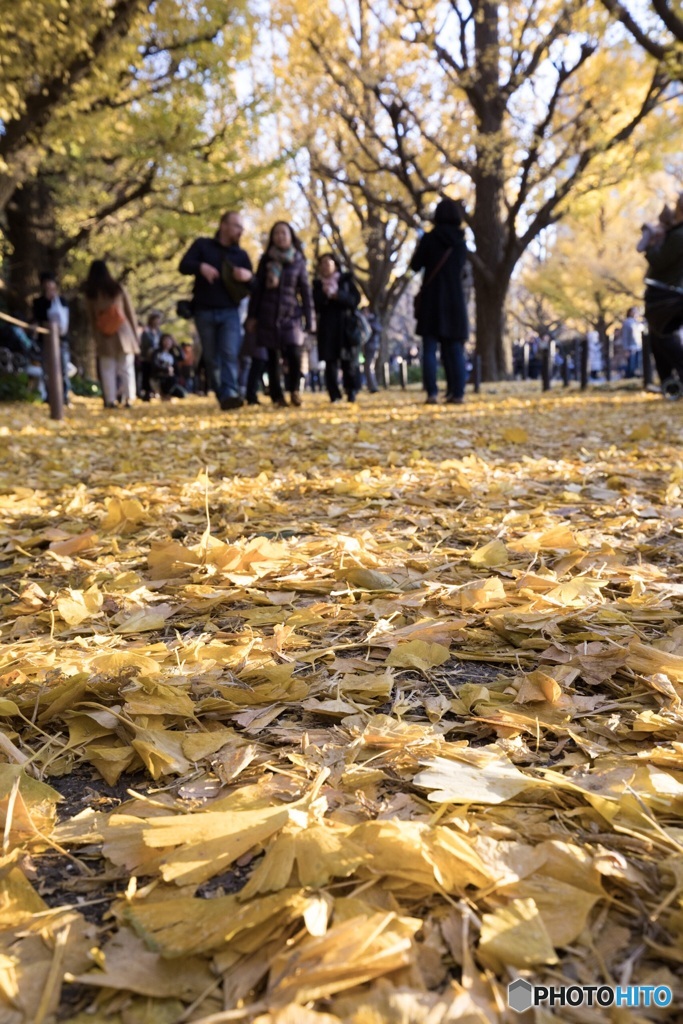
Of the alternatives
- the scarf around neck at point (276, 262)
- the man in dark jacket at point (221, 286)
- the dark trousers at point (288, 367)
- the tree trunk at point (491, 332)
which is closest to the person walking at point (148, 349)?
the tree trunk at point (491, 332)

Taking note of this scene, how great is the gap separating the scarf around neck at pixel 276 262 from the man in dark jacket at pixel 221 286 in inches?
16.5

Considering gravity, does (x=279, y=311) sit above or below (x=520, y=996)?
above

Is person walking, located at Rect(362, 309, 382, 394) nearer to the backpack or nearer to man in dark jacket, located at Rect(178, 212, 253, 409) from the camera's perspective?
the backpack

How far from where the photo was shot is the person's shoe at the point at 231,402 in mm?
9438

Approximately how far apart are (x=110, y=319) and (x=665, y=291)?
7161mm

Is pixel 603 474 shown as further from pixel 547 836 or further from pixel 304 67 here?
pixel 304 67

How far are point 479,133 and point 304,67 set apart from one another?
476 cm

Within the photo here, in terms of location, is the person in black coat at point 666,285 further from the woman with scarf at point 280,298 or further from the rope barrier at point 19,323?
the rope barrier at point 19,323

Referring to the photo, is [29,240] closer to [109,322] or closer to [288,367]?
[109,322]

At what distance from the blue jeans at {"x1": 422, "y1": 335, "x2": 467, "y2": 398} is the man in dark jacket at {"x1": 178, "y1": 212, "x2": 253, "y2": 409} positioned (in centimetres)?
228

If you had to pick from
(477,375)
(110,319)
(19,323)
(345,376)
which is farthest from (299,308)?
(477,375)

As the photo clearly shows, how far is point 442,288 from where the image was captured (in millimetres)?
9016

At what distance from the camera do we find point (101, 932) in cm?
89

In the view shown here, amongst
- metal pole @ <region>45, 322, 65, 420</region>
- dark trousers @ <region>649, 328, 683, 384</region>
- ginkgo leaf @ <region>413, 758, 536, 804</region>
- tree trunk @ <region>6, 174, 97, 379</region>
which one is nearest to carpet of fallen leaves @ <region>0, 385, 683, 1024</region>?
ginkgo leaf @ <region>413, 758, 536, 804</region>
